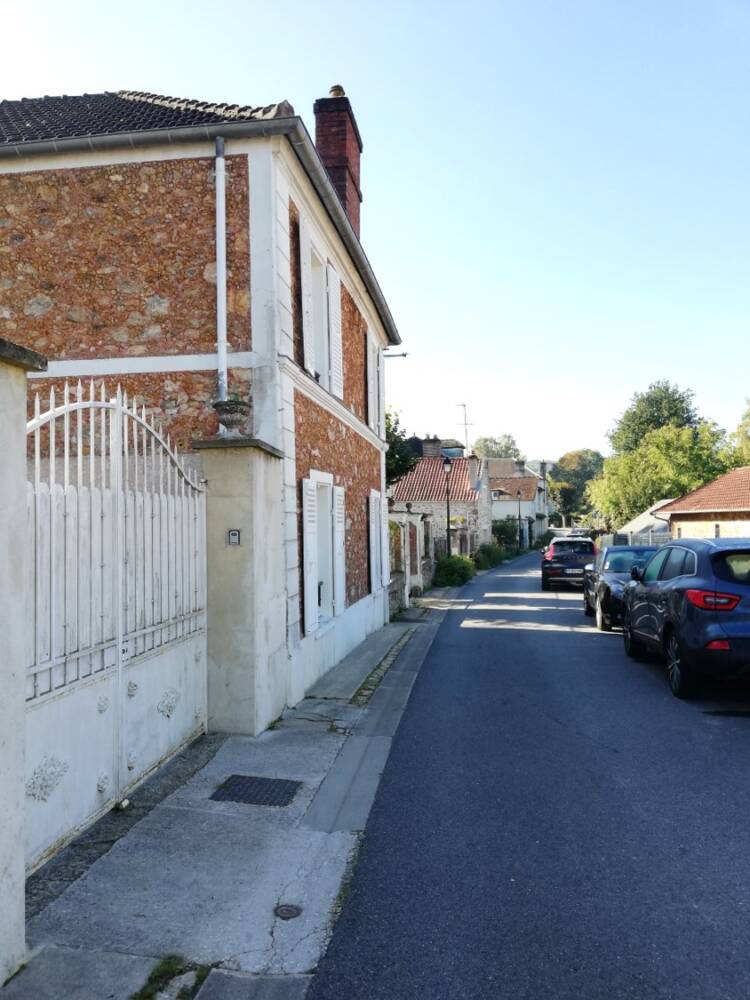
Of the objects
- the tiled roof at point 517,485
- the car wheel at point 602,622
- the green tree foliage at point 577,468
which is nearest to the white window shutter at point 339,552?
the car wheel at point 602,622

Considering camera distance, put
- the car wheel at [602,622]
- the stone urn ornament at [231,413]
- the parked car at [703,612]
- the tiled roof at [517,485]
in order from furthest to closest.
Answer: the tiled roof at [517,485] < the car wheel at [602,622] < the parked car at [703,612] < the stone urn ornament at [231,413]

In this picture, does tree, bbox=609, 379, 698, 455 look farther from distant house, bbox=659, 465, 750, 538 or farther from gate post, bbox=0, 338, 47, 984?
gate post, bbox=0, 338, 47, 984

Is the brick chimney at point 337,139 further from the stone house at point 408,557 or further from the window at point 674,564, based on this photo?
the stone house at point 408,557

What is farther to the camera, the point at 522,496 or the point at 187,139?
the point at 522,496

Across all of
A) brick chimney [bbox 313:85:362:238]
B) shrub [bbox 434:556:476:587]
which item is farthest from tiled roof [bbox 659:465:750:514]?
brick chimney [bbox 313:85:362:238]

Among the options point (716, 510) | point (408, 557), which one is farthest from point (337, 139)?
point (716, 510)

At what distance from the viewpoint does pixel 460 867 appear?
4039 millimetres

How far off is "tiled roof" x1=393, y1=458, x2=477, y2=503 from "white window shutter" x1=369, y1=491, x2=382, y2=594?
2636cm

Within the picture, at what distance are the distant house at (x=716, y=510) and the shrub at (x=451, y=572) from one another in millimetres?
7649

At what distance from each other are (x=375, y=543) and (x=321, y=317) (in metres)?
5.16

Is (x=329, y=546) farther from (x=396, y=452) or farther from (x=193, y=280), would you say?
(x=396, y=452)

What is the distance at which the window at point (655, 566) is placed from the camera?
956 centimetres

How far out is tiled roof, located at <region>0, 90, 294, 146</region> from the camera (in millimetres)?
7984

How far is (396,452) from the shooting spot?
2080cm
